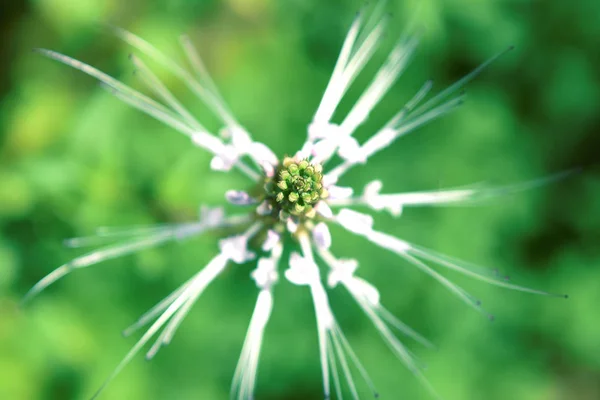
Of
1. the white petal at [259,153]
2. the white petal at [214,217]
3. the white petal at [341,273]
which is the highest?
the white petal at [259,153]

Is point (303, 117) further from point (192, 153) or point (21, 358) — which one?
point (21, 358)

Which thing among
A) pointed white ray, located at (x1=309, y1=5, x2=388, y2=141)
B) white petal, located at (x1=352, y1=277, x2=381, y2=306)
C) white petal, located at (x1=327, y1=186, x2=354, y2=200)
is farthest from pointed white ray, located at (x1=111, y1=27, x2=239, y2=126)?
white petal, located at (x1=352, y1=277, x2=381, y2=306)

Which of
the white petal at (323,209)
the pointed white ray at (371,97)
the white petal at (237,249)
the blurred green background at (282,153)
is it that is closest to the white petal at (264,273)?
the white petal at (237,249)

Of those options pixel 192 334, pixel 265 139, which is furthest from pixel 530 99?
pixel 192 334

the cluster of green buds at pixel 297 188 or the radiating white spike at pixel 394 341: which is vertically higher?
the cluster of green buds at pixel 297 188

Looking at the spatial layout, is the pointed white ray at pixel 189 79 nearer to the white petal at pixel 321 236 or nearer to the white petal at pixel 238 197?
the white petal at pixel 238 197

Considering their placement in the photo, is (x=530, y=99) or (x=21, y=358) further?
(x=530, y=99)

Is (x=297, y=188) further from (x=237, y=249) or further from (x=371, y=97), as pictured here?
(x=371, y=97)
